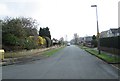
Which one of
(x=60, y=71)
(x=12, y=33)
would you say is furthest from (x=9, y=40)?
(x=60, y=71)

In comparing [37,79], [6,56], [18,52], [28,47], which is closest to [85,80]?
[37,79]

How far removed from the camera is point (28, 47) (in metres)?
46.0

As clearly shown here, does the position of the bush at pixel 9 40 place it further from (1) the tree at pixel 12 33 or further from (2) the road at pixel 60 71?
(2) the road at pixel 60 71

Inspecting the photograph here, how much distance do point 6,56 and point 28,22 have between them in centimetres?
3057

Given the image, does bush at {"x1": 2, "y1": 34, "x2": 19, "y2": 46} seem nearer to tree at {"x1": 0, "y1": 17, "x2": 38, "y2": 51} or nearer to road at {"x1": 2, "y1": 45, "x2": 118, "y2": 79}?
tree at {"x1": 0, "y1": 17, "x2": 38, "y2": 51}

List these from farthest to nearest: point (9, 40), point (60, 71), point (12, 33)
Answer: point (12, 33) < point (9, 40) < point (60, 71)

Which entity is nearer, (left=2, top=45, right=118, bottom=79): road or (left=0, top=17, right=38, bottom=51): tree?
(left=2, top=45, right=118, bottom=79): road

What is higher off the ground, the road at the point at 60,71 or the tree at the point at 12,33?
the tree at the point at 12,33

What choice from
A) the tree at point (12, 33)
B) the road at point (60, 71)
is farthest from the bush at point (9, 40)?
the road at point (60, 71)

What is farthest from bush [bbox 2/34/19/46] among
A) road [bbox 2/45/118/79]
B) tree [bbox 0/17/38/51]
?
road [bbox 2/45/118/79]

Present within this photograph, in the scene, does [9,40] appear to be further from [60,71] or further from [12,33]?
[60,71]

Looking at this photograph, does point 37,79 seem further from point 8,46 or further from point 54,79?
point 8,46

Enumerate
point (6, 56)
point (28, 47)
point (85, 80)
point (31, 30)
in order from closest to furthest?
point (85, 80) < point (6, 56) < point (28, 47) < point (31, 30)

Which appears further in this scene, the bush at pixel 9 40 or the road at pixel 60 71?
the bush at pixel 9 40
